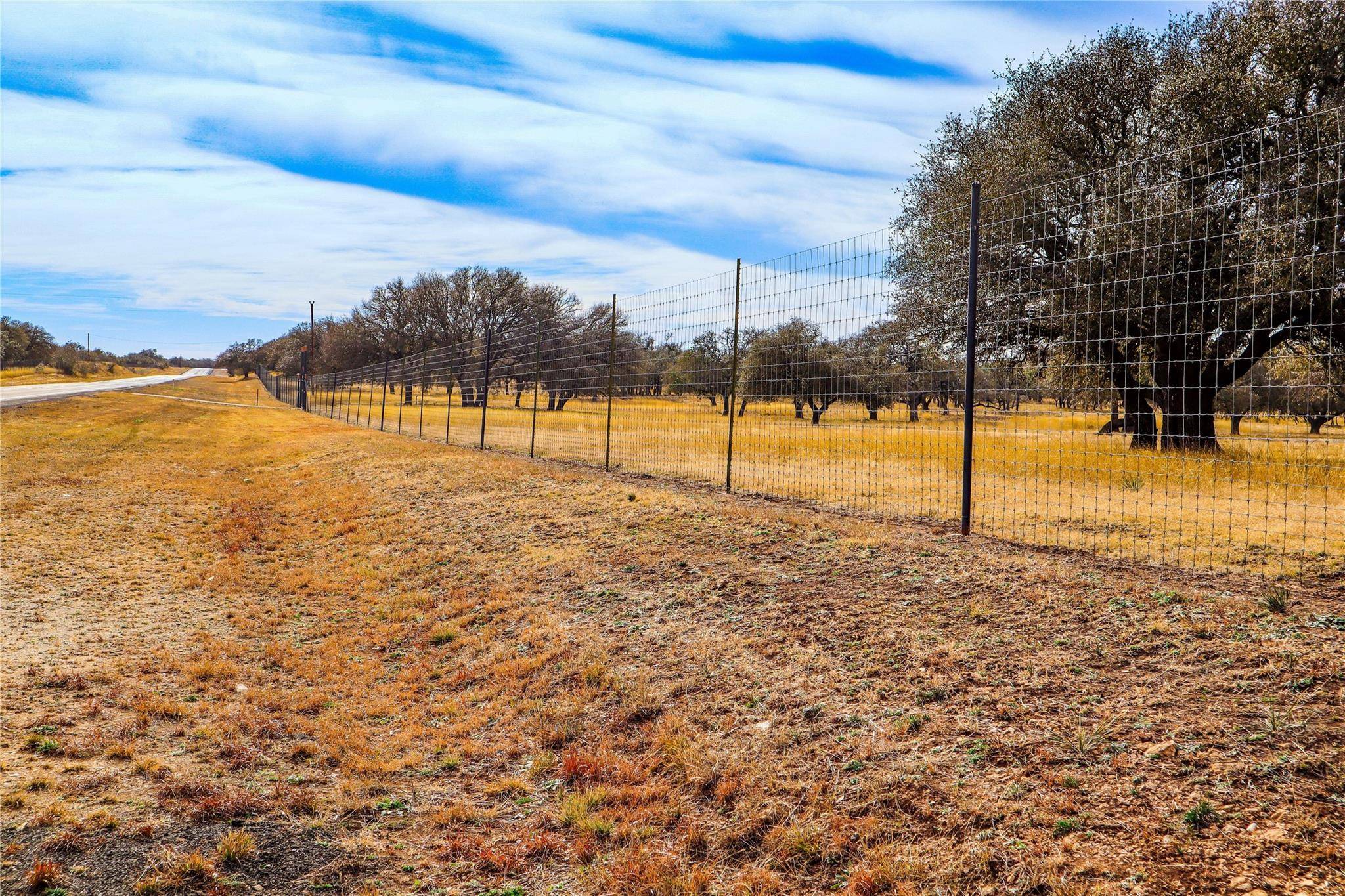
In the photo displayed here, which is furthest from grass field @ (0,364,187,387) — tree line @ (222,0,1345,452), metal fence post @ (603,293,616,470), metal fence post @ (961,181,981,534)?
metal fence post @ (961,181,981,534)

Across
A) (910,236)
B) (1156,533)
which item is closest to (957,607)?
(1156,533)

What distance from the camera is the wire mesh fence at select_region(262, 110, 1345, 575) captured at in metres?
6.88

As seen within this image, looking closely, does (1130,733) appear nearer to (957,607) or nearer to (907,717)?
(907,717)

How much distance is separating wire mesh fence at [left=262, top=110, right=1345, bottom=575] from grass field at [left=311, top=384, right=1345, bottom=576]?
60mm

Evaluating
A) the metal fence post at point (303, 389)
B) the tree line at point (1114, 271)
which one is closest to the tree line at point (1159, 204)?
the tree line at point (1114, 271)

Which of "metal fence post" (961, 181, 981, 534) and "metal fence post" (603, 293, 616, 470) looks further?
"metal fence post" (603, 293, 616, 470)

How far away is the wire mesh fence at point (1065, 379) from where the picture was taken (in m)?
6.88

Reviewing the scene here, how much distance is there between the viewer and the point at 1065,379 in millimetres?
17469

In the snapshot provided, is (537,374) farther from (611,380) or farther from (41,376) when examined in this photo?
(41,376)

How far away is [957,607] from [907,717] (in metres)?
1.32

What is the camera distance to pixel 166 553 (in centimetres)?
977

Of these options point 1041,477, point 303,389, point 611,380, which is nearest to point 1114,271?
point 1041,477

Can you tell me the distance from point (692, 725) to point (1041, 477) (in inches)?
355

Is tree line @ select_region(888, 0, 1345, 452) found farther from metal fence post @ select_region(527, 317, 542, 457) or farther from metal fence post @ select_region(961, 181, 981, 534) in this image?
metal fence post @ select_region(527, 317, 542, 457)
